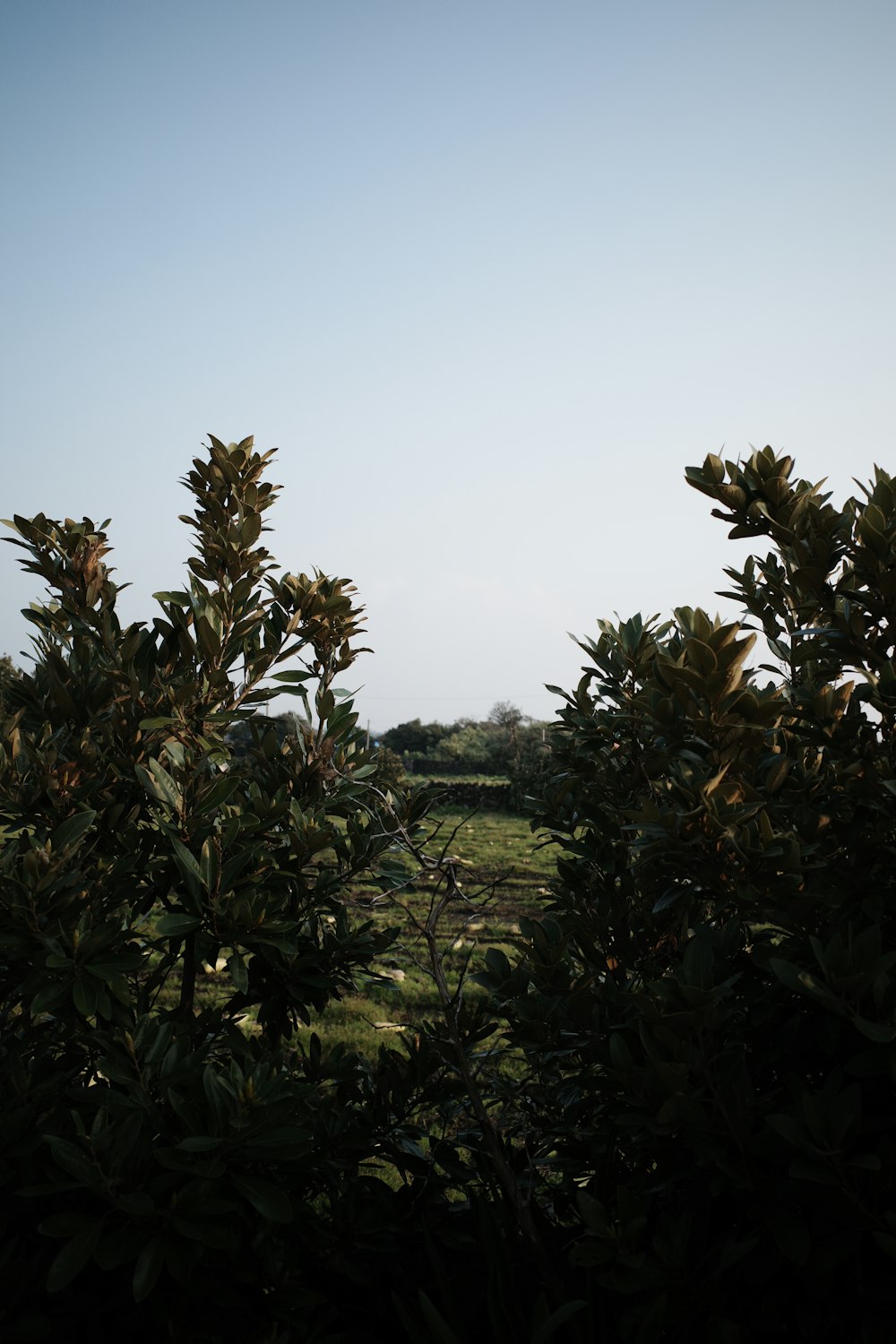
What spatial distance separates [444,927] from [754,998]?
7640 mm

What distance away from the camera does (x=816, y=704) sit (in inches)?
79.0

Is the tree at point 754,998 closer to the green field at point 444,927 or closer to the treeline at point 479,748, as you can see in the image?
the green field at point 444,927

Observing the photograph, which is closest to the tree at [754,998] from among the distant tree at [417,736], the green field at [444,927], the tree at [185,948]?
the green field at [444,927]

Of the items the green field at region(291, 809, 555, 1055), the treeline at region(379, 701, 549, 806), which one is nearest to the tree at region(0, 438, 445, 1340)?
the green field at region(291, 809, 555, 1055)

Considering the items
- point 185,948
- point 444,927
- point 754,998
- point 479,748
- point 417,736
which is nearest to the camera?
point 754,998

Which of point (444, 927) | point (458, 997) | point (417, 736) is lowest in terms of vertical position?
point (444, 927)

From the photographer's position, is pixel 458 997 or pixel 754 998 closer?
pixel 754 998

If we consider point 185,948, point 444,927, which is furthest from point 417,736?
point 185,948

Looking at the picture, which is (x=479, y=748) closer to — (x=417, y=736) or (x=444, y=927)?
(x=417, y=736)

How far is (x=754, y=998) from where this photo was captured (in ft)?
5.96

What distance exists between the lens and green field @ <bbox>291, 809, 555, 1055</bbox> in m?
2.75

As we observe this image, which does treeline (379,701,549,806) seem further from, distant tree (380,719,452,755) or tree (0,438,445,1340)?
tree (0,438,445,1340)

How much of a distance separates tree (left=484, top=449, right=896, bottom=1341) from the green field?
15.1 inches

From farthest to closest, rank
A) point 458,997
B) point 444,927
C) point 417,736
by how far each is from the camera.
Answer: point 417,736, point 444,927, point 458,997
